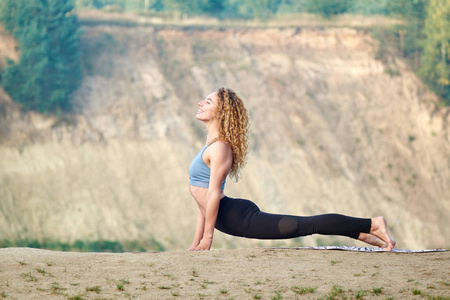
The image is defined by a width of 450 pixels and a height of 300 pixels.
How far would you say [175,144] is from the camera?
104 ft

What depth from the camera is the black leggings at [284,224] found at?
790 centimetres

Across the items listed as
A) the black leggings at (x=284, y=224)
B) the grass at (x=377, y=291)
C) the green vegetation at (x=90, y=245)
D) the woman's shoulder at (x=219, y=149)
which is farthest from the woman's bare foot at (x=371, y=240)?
the green vegetation at (x=90, y=245)

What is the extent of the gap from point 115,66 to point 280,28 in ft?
35.4

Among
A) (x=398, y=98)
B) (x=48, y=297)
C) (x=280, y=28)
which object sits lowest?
(x=48, y=297)

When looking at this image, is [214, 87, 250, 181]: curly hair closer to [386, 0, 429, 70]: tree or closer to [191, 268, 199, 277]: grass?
[191, 268, 199, 277]: grass

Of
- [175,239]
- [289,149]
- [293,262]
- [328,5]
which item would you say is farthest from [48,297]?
[328,5]

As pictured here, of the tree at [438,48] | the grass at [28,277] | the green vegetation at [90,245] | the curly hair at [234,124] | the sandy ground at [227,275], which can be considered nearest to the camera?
the sandy ground at [227,275]

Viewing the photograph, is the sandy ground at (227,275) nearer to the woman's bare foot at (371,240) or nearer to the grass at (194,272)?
the grass at (194,272)

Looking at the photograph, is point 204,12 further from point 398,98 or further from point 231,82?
point 398,98

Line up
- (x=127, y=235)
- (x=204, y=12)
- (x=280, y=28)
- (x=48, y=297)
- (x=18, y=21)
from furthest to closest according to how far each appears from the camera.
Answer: (x=204, y=12) < (x=280, y=28) < (x=18, y=21) < (x=127, y=235) < (x=48, y=297)

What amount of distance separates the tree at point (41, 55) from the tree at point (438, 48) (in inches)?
765

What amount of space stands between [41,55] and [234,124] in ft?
79.9

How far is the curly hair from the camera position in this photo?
8.30 m

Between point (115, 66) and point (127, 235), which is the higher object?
point (115, 66)
